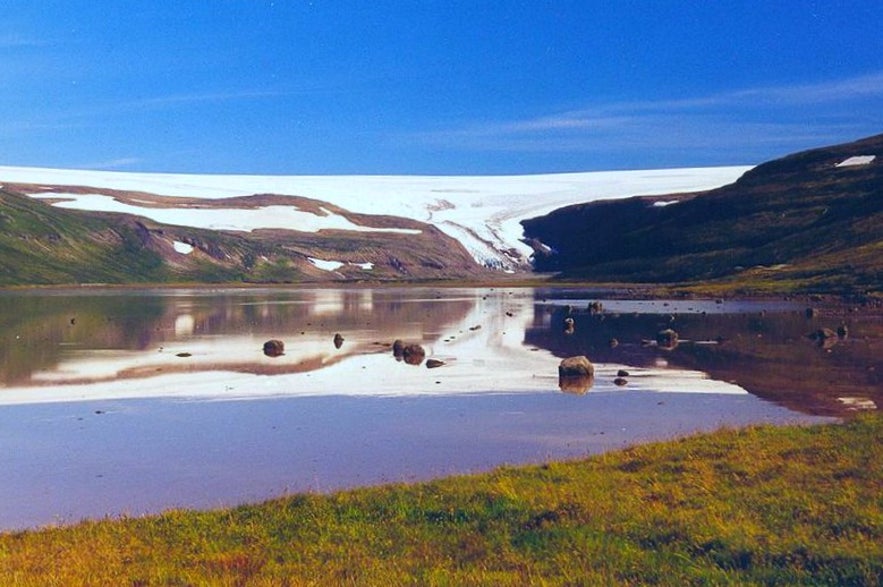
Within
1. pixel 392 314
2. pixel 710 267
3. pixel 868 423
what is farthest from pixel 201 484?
pixel 710 267

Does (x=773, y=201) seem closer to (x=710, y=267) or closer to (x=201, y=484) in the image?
(x=710, y=267)

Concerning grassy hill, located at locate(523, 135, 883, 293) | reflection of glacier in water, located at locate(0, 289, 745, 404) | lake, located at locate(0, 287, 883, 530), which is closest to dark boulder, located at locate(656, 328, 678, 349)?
lake, located at locate(0, 287, 883, 530)

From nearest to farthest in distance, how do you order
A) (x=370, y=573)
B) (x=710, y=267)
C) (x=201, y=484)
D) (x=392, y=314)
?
(x=370, y=573)
(x=201, y=484)
(x=392, y=314)
(x=710, y=267)

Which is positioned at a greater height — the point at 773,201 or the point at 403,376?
the point at 773,201

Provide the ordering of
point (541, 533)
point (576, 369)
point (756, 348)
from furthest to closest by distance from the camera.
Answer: point (756, 348), point (576, 369), point (541, 533)

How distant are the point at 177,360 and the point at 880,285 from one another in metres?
77.6

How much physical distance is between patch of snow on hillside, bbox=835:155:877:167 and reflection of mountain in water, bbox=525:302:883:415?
11738 cm

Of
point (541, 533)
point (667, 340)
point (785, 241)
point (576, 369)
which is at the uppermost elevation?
point (785, 241)

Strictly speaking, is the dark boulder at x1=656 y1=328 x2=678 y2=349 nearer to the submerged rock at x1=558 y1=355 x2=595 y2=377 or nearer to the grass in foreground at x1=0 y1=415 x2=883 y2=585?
the submerged rock at x1=558 y1=355 x2=595 y2=377

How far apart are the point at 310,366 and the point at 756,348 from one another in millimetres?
23430

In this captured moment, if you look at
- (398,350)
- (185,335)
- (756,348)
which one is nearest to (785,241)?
(756,348)

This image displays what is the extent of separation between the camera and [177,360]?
50.6 m

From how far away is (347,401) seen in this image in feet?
117

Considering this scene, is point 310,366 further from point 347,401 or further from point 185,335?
point 185,335
